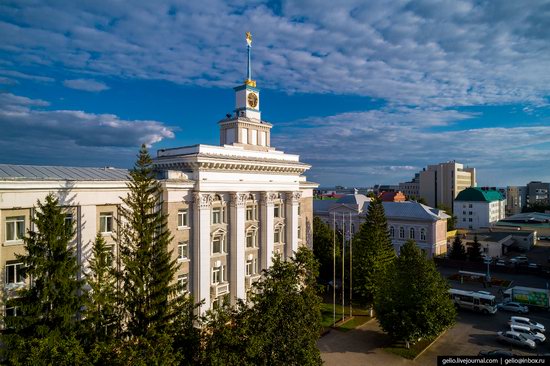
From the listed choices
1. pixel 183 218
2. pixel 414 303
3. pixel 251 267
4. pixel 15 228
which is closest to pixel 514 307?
pixel 414 303

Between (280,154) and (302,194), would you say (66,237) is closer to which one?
(280,154)

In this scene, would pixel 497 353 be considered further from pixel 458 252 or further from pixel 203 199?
pixel 458 252

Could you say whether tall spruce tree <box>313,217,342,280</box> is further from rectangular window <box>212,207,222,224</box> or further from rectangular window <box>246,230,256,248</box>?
rectangular window <box>212,207,222,224</box>

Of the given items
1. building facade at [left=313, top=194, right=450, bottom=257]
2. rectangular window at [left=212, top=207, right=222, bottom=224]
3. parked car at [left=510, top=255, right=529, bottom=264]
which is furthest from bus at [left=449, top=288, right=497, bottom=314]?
rectangular window at [left=212, top=207, right=222, bottom=224]

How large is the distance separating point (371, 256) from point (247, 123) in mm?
21459

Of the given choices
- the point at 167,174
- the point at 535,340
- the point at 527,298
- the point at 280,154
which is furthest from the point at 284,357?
the point at 527,298

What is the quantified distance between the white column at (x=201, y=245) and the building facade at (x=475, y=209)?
4083 inches

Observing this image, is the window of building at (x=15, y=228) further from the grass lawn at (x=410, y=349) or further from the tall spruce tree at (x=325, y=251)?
the tall spruce tree at (x=325, y=251)

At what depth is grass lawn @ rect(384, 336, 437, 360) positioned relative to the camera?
102ft

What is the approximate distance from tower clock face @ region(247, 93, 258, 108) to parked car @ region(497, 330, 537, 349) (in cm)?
3368

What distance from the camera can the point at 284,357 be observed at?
20.2 meters

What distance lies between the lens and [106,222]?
27.4 m

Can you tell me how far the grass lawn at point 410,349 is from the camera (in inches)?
1229

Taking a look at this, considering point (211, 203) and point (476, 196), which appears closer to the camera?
point (211, 203)
